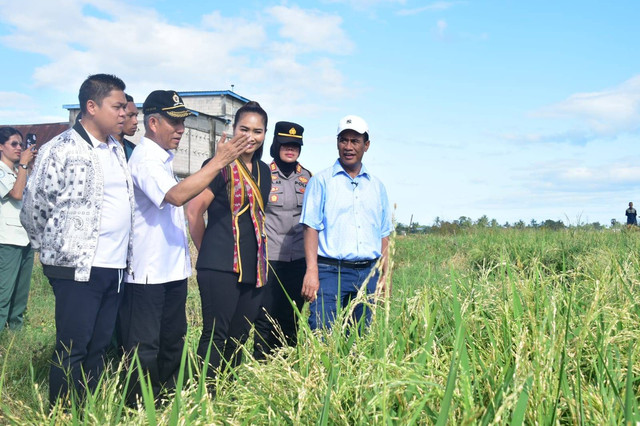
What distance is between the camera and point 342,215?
3850mm

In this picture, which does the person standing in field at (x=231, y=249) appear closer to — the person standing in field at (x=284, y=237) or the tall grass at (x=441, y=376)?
the person standing in field at (x=284, y=237)

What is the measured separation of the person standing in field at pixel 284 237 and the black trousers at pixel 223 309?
0.45 meters

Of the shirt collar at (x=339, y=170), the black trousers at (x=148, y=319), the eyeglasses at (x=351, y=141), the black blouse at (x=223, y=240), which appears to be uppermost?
the eyeglasses at (x=351, y=141)

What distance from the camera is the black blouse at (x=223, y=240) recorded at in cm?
349

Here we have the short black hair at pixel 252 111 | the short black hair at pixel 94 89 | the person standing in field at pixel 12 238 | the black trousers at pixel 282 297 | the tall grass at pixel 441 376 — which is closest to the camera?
the tall grass at pixel 441 376

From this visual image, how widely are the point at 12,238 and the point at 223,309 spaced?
3.27m

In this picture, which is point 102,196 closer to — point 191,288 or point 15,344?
point 15,344

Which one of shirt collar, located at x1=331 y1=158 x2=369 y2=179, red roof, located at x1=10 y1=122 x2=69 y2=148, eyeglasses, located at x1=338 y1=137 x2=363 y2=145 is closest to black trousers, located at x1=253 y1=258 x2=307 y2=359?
shirt collar, located at x1=331 y1=158 x2=369 y2=179

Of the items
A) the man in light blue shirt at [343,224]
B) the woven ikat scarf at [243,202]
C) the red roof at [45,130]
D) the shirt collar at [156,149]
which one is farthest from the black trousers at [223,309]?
the red roof at [45,130]

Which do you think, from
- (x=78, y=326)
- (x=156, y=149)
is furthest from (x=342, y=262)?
(x=78, y=326)

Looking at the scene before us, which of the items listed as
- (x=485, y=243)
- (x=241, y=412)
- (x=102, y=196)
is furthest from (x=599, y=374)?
(x=485, y=243)

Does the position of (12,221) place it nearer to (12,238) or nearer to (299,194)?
(12,238)

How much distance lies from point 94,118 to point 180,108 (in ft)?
1.91

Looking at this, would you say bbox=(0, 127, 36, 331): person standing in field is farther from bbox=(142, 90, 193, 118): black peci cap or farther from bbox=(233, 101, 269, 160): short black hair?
bbox=(233, 101, 269, 160): short black hair
